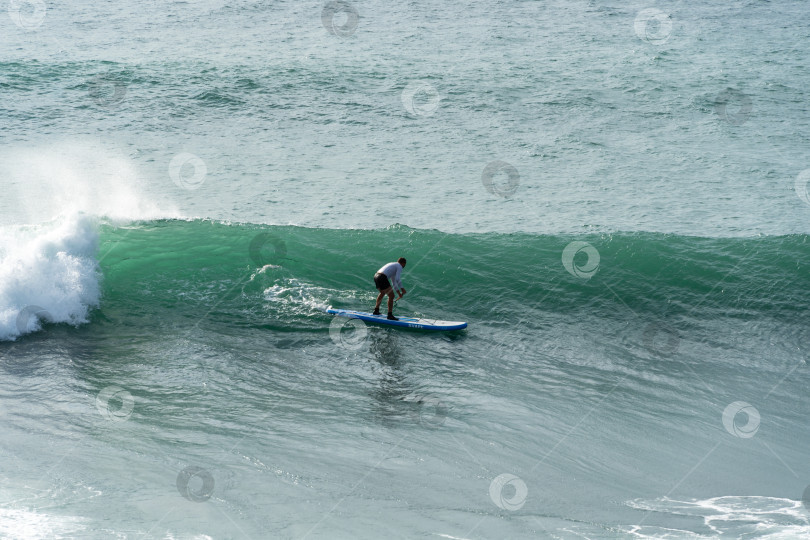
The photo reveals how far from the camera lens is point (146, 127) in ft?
72.5

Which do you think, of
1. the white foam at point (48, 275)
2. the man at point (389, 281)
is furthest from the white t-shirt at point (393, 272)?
the white foam at point (48, 275)

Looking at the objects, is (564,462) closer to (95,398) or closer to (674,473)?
(674,473)

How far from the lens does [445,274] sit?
13336 millimetres

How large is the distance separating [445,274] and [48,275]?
6.36 metres

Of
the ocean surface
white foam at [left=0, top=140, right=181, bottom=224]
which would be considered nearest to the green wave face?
the ocean surface

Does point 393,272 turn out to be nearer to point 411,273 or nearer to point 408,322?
point 408,322

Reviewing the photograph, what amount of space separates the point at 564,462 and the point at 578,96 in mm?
17451

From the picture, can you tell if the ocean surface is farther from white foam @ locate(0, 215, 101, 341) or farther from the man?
the man

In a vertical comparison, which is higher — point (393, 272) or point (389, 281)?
point (393, 272)

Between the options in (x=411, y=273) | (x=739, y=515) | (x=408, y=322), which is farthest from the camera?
(x=411, y=273)

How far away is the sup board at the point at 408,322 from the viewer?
11172mm

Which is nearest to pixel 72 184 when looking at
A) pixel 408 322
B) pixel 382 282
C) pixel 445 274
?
pixel 445 274

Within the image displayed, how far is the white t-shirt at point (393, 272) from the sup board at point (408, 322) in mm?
501

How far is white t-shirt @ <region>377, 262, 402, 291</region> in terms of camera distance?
37.3ft
